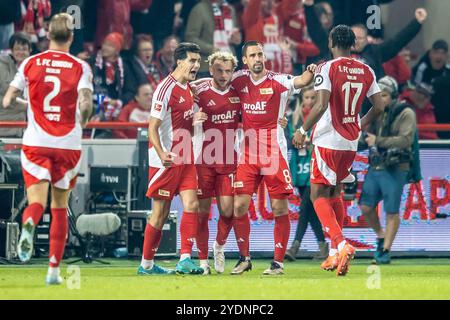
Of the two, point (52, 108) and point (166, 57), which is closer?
point (52, 108)

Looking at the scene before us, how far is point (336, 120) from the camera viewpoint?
44.8ft

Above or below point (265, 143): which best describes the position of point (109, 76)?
above

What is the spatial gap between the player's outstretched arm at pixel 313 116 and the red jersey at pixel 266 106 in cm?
47

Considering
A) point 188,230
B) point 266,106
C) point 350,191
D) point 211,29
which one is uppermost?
point 211,29

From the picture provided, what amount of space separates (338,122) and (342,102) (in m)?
0.22

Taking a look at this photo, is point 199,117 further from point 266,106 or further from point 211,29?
point 211,29

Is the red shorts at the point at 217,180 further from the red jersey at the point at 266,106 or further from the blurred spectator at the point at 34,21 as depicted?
the blurred spectator at the point at 34,21

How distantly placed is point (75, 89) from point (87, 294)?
192 centimetres

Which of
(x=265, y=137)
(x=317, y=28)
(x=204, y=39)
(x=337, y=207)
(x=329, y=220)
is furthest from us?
(x=317, y=28)

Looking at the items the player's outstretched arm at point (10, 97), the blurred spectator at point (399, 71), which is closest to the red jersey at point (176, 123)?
the player's outstretched arm at point (10, 97)

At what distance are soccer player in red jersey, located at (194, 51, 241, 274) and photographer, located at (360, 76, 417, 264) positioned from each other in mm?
3083

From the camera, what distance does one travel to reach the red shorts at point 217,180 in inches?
550

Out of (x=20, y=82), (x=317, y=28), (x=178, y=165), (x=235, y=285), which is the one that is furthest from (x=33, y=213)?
(x=317, y=28)
